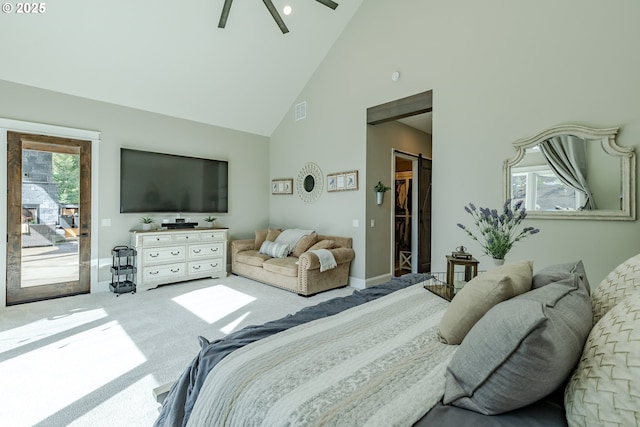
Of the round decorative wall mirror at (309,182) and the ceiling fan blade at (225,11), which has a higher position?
the ceiling fan blade at (225,11)

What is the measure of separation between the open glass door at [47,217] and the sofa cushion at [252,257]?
2.15 m

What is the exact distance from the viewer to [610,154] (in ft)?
9.07

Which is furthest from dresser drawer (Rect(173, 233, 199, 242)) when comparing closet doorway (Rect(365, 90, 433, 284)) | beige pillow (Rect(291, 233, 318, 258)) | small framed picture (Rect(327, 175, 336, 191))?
closet doorway (Rect(365, 90, 433, 284))

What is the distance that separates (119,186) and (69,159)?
2.22 ft

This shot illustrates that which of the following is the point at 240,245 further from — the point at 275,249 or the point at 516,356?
the point at 516,356

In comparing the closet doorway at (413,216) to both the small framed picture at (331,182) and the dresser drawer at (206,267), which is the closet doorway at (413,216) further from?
the dresser drawer at (206,267)

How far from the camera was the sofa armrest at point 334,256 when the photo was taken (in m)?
4.20

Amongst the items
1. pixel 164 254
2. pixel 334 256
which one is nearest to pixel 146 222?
A: pixel 164 254

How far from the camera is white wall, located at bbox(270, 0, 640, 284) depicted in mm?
2799

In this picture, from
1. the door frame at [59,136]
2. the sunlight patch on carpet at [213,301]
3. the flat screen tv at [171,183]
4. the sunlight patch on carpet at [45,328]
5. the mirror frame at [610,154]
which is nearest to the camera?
the mirror frame at [610,154]

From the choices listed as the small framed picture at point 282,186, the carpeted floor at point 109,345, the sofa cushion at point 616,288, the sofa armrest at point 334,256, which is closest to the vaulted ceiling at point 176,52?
the small framed picture at point 282,186

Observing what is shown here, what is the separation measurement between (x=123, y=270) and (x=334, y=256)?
299cm

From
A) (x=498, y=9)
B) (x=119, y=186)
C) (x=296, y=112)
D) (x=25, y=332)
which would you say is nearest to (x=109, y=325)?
(x=25, y=332)

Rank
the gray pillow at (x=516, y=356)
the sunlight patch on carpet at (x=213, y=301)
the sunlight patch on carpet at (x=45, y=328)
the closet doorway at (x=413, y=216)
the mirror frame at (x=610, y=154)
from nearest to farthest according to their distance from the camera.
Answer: the gray pillow at (x=516, y=356) → the mirror frame at (x=610, y=154) → the sunlight patch on carpet at (x=45, y=328) → the sunlight patch on carpet at (x=213, y=301) → the closet doorway at (x=413, y=216)
